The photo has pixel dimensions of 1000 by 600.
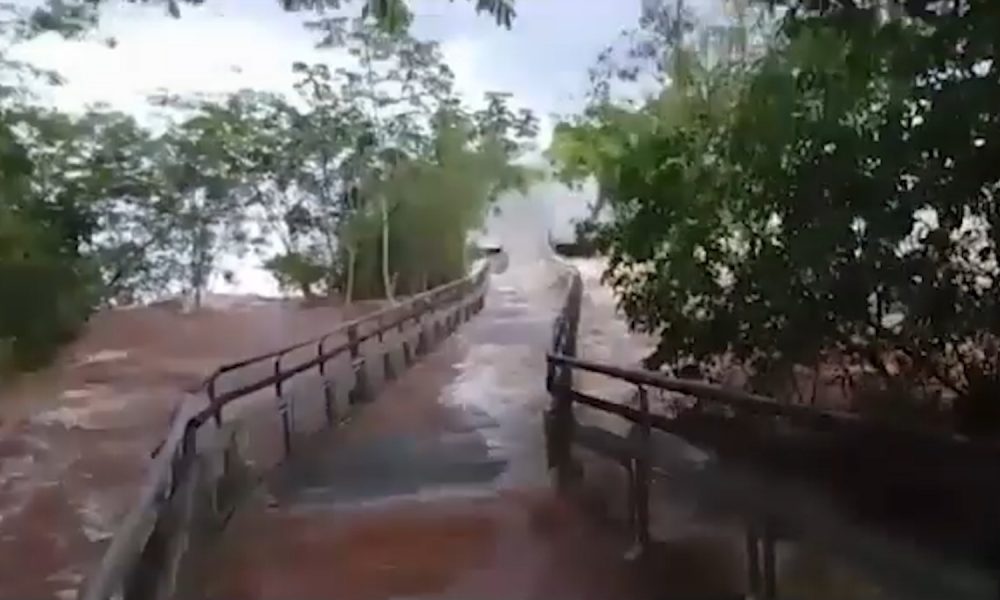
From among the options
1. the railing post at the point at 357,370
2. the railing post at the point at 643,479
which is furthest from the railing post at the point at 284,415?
the railing post at the point at 643,479

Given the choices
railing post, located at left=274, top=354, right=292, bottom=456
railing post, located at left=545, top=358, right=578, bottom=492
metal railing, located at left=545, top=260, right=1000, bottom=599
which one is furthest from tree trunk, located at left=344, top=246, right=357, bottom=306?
metal railing, located at left=545, top=260, right=1000, bottom=599

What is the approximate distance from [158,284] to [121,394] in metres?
3.73

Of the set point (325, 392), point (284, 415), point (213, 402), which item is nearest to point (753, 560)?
point (213, 402)

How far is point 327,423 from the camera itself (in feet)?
22.2

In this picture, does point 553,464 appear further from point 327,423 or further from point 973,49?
point 973,49

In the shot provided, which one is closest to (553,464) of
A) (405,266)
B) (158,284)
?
(158,284)

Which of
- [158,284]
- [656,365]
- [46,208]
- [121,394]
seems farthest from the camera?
[158,284]

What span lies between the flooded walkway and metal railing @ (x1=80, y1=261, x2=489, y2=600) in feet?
0.80

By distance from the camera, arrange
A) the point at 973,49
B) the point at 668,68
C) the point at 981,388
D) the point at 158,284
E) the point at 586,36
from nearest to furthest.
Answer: the point at 973,49 < the point at 981,388 < the point at 668,68 < the point at 586,36 < the point at 158,284

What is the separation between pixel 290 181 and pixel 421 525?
10.8 meters

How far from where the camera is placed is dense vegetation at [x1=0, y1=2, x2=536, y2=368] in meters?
12.8

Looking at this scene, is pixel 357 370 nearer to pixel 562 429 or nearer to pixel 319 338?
pixel 319 338

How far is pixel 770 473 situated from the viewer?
2975 mm

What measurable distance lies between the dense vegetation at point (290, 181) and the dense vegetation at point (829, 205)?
7808 millimetres
